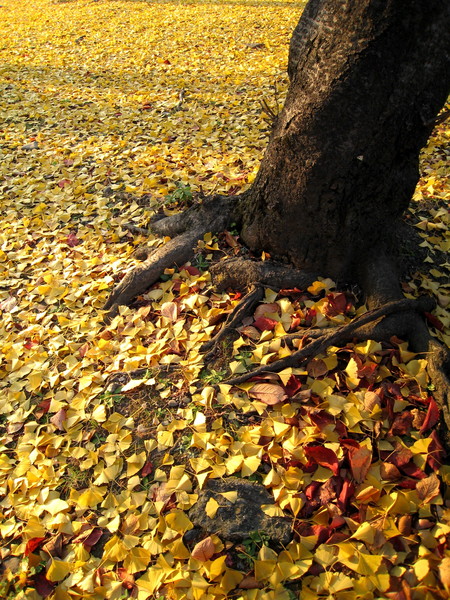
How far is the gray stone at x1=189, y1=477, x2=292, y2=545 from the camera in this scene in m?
1.89

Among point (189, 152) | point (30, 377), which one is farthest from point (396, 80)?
point (189, 152)

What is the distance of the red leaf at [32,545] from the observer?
1.98m

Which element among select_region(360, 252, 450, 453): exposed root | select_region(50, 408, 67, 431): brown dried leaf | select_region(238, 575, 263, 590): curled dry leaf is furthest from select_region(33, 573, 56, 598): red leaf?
select_region(360, 252, 450, 453): exposed root

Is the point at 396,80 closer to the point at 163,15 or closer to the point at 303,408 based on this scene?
the point at 303,408

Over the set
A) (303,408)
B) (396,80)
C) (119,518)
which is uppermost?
(396,80)

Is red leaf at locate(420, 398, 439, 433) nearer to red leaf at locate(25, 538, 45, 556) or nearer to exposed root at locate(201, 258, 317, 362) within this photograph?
exposed root at locate(201, 258, 317, 362)

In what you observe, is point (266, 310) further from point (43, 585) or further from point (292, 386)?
point (43, 585)

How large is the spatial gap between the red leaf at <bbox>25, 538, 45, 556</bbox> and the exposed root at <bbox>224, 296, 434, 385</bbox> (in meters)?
1.16

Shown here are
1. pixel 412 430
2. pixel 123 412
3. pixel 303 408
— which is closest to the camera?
pixel 412 430


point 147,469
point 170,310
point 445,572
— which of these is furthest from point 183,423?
point 445,572

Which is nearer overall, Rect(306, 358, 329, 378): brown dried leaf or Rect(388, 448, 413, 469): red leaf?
Rect(388, 448, 413, 469): red leaf

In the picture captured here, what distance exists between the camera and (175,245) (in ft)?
10.4

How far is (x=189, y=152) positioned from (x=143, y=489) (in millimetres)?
3593

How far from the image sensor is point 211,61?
24.1 ft
